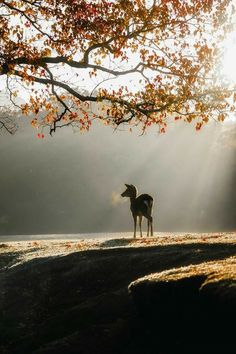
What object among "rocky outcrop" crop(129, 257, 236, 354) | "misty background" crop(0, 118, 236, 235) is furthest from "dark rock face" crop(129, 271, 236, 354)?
"misty background" crop(0, 118, 236, 235)

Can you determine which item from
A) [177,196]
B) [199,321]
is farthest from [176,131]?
[199,321]

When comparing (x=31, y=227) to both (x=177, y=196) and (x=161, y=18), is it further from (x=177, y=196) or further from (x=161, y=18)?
(x=161, y=18)

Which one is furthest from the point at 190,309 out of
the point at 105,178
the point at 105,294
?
the point at 105,178

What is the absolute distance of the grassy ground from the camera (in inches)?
365

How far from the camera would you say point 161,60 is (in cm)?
2078

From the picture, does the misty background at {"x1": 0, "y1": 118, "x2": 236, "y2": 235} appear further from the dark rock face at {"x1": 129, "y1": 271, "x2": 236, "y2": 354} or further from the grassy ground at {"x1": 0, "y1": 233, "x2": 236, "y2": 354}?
the dark rock face at {"x1": 129, "y1": 271, "x2": 236, "y2": 354}

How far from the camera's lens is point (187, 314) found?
8688mm

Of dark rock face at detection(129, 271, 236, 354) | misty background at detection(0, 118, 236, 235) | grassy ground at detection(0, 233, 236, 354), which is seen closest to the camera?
dark rock face at detection(129, 271, 236, 354)

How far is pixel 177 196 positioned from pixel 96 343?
8111cm

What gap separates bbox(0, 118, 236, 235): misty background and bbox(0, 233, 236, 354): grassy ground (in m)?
64.2

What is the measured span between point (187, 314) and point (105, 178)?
9204cm

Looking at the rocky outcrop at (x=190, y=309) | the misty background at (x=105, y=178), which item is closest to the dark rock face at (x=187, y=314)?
the rocky outcrop at (x=190, y=309)

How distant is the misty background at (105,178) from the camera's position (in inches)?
3455

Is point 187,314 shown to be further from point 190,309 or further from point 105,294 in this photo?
point 105,294
